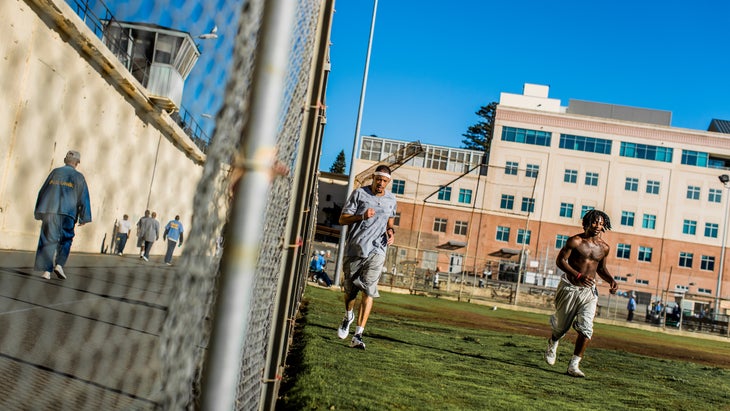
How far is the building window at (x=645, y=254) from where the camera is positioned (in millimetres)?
66500

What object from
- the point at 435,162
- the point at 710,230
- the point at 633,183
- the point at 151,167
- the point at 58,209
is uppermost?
the point at 633,183

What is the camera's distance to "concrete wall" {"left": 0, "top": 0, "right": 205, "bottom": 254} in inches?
142

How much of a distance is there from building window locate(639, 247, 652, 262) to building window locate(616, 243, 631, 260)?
1.02 metres

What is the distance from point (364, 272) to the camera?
8.51 meters

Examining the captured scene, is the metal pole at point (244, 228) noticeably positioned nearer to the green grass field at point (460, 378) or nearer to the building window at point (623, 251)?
the green grass field at point (460, 378)

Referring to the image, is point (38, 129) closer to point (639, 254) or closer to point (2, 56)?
point (2, 56)

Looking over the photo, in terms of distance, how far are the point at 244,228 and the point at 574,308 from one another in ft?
26.3

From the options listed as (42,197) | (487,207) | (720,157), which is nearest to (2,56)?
(42,197)

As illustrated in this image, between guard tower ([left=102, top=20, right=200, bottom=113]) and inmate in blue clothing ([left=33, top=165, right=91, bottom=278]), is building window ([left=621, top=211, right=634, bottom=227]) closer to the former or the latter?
inmate in blue clothing ([left=33, top=165, right=91, bottom=278])

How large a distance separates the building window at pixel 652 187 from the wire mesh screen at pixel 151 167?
64.1 metres

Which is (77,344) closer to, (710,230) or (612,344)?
(612,344)

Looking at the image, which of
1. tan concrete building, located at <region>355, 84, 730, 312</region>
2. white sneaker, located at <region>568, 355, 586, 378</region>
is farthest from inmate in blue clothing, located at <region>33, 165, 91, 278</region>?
tan concrete building, located at <region>355, 84, 730, 312</region>

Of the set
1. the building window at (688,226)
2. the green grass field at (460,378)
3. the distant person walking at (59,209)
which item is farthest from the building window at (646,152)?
the distant person walking at (59,209)

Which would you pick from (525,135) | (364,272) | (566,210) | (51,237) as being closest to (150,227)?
(364,272)
